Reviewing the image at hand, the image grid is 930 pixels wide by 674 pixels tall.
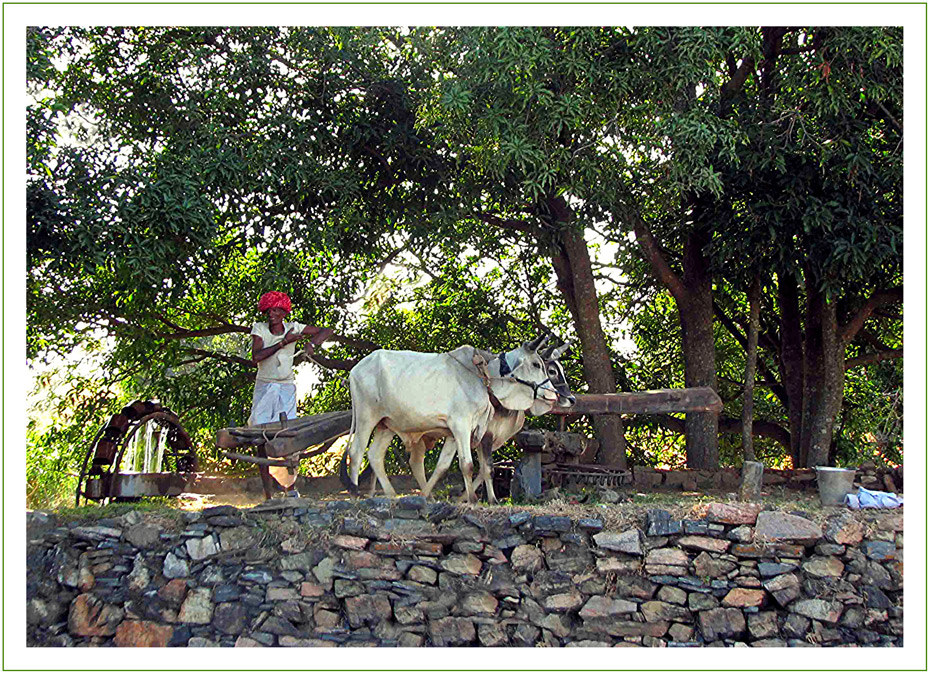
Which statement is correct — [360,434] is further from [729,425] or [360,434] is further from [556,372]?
[729,425]

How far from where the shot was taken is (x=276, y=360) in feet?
28.2

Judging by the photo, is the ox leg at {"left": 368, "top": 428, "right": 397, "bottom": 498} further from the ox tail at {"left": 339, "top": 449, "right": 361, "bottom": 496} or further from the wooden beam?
the wooden beam

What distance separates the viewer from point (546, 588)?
23.6 feet

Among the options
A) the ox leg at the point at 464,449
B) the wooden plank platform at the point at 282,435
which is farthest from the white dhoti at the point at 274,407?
the ox leg at the point at 464,449

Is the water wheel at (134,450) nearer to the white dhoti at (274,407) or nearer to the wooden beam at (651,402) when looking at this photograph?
the white dhoti at (274,407)

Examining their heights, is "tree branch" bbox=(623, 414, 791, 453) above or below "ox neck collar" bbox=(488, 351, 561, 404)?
below

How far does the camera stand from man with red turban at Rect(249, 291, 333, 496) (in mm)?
8500

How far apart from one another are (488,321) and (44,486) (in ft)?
22.2

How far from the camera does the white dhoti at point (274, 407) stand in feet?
27.9

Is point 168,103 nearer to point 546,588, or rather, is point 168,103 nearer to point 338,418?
point 338,418

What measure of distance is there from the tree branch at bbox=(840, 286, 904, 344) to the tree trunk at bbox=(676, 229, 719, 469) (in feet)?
4.93

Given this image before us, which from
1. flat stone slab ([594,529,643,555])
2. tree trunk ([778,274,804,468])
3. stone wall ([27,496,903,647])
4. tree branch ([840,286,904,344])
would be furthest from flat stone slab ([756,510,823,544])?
tree trunk ([778,274,804,468])

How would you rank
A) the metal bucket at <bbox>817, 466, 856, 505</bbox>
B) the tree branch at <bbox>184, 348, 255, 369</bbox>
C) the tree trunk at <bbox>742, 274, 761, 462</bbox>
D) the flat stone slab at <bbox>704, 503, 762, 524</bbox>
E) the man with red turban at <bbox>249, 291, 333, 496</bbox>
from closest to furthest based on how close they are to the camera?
the flat stone slab at <bbox>704, 503, 762, 524</bbox>, the metal bucket at <bbox>817, 466, 856, 505</bbox>, the man with red turban at <bbox>249, 291, 333, 496</bbox>, the tree trunk at <bbox>742, 274, 761, 462</bbox>, the tree branch at <bbox>184, 348, 255, 369</bbox>

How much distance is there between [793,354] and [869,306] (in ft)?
4.87
